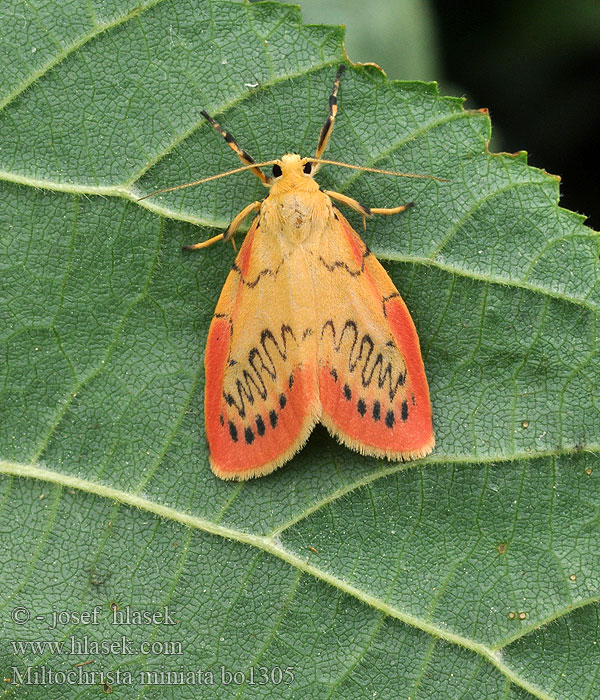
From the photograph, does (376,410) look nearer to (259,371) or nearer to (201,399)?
(259,371)

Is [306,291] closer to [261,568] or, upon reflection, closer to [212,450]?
[212,450]

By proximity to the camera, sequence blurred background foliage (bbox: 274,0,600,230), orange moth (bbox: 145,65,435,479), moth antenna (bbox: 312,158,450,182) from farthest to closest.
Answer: blurred background foliage (bbox: 274,0,600,230) → orange moth (bbox: 145,65,435,479) → moth antenna (bbox: 312,158,450,182)

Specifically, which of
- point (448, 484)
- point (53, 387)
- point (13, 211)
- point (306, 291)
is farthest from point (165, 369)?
point (448, 484)

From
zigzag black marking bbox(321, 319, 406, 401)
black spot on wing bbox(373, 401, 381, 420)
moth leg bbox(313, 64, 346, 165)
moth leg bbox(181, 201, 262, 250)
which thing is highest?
moth leg bbox(313, 64, 346, 165)

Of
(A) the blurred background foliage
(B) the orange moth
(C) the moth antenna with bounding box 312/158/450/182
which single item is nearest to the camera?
(C) the moth antenna with bounding box 312/158/450/182

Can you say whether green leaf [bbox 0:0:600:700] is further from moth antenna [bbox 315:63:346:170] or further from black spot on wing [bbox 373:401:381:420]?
black spot on wing [bbox 373:401:381:420]
